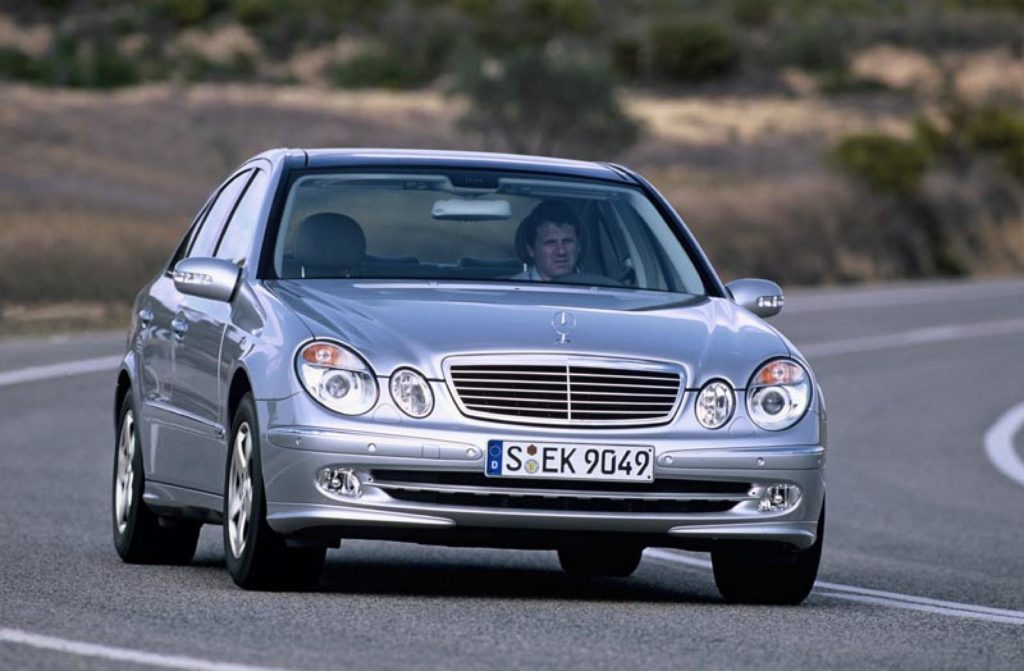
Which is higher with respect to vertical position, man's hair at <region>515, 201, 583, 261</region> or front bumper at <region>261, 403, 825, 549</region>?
man's hair at <region>515, 201, 583, 261</region>

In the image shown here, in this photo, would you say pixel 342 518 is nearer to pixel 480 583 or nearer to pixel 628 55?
pixel 480 583

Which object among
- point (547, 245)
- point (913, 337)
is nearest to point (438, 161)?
point (547, 245)

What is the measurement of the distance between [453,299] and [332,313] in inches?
18.9

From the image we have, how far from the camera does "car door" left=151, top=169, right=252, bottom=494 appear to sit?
30.3 ft

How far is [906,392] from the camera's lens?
23.9 metres

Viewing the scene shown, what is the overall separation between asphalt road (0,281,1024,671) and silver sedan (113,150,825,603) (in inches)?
10.5

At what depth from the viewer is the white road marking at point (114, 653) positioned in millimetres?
6590

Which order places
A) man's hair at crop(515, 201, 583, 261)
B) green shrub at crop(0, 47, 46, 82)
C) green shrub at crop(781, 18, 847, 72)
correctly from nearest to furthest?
man's hair at crop(515, 201, 583, 261)
green shrub at crop(0, 47, 46, 82)
green shrub at crop(781, 18, 847, 72)

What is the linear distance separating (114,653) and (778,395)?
278 centimetres

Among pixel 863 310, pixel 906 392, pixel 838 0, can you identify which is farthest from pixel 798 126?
pixel 906 392

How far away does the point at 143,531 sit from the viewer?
32.9ft

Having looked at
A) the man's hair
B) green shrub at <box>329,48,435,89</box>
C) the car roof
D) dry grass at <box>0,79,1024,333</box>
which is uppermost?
the car roof

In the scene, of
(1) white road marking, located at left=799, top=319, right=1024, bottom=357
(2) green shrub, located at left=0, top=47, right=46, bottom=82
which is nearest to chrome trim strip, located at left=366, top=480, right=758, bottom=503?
(1) white road marking, located at left=799, top=319, right=1024, bottom=357

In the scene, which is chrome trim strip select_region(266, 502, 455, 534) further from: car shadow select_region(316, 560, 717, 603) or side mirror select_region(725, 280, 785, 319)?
side mirror select_region(725, 280, 785, 319)
